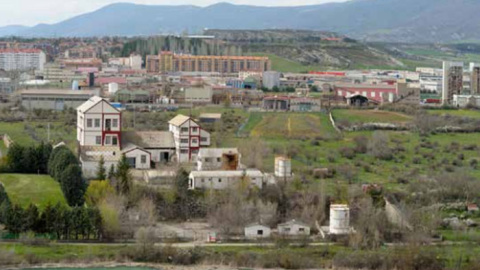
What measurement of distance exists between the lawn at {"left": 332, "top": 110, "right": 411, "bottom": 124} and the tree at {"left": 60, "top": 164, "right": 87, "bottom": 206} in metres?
15.1

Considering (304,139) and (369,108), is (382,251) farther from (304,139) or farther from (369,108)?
(369,108)

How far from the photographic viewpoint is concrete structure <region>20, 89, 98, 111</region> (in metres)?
36.2

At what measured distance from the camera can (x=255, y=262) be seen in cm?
1627

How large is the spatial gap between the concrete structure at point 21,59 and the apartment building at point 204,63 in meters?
7.32

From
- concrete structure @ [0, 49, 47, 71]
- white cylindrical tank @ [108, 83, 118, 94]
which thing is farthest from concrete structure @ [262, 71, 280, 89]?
concrete structure @ [0, 49, 47, 71]

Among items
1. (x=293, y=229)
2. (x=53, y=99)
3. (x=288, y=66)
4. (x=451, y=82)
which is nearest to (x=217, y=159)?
(x=293, y=229)

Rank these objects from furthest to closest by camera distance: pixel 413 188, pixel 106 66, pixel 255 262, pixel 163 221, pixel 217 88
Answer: pixel 106 66, pixel 217 88, pixel 413 188, pixel 163 221, pixel 255 262

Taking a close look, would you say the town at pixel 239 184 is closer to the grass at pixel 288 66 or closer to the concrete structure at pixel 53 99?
the concrete structure at pixel 53 99

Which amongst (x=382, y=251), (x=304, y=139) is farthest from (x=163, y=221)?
(x=304, y=139)

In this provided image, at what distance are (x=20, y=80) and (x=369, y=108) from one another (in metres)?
17.2

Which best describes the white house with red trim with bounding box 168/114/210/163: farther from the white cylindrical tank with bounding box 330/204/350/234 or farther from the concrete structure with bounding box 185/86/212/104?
the concrete structure with bounding box 185/86/212/104

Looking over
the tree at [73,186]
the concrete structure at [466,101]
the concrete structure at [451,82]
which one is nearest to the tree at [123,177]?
the tree at [73,186]

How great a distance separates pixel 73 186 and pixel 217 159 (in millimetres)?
3449

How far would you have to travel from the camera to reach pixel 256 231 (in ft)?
58.6
